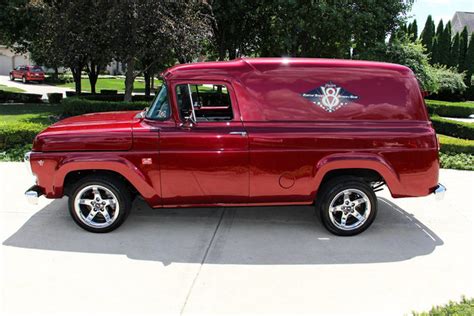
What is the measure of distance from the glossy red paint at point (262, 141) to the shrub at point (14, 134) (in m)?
4.76

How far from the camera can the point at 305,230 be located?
17.5 feet

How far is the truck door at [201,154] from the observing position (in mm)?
4805

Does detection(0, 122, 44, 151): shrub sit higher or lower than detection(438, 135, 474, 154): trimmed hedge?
higher

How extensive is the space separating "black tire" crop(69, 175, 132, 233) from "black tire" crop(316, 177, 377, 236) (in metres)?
2.27

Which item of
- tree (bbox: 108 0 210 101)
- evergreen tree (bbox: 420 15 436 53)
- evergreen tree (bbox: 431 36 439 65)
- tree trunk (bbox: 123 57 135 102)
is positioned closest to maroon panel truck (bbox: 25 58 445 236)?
tree (bbox: 108 0 210 101)

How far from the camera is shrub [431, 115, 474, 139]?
11617mm

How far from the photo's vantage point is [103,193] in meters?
5.02

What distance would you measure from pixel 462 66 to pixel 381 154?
130 feet

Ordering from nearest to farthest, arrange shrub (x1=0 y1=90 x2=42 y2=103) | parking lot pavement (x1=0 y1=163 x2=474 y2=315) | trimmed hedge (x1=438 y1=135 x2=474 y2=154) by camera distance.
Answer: parking lot pavement (x1=0 y1=163 x2=474 y2=315) → trimmed hedge (x1=438 y1=135 x2=474 y2=154) → shrub (x1=0 y1=90 x2=42 y2=103)

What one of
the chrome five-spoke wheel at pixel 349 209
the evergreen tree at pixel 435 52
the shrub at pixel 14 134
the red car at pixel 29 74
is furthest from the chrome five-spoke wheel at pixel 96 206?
the red car at pixel 29 74

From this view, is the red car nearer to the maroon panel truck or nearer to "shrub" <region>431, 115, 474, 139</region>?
"shrub" <region>431, 115, 474, 139</region>

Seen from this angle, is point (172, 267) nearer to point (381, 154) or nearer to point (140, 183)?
point (140, 183)

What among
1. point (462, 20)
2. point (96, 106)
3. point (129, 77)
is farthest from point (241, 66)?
point (462, 20)

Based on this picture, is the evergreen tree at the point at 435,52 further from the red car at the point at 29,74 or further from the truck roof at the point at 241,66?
the truck roof at the point at 241,66
